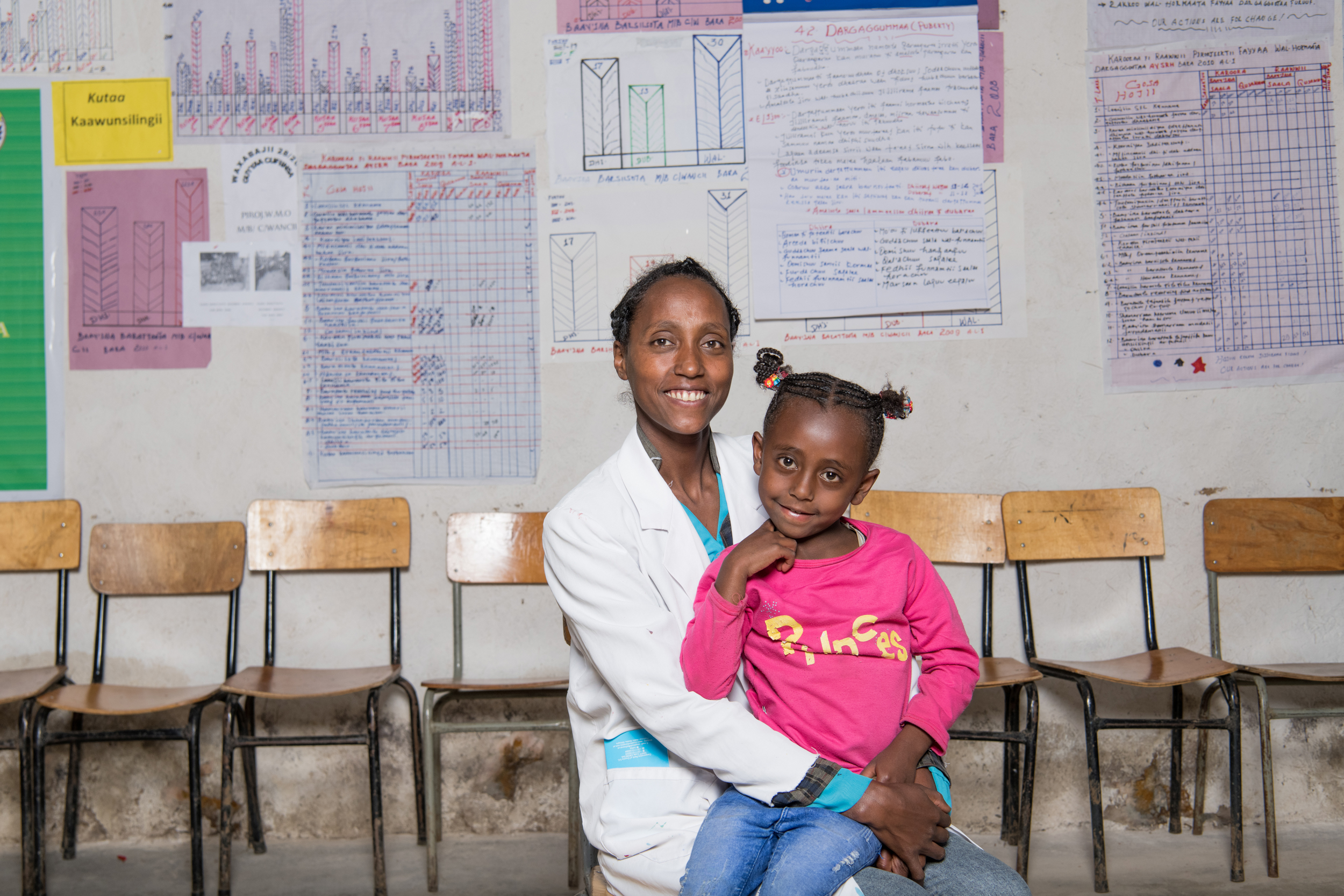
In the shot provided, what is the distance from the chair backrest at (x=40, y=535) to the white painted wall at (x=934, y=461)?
0.29 feet

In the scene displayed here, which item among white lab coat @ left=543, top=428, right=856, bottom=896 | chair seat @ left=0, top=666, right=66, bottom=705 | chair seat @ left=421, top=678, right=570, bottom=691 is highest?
white lab coat @ left=543, top=428, right=856, bottom=896

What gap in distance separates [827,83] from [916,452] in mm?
1285

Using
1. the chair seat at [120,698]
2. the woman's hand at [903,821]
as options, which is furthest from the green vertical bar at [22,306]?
the woman's hand at [903,821]

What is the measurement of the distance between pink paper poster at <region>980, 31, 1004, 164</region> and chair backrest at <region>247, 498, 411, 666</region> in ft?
7.65

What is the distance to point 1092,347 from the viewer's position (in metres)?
3.11

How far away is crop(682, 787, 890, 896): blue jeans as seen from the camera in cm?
117

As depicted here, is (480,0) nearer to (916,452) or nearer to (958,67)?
(958,67)

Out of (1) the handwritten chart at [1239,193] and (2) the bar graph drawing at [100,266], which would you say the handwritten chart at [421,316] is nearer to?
(2) the bar graph drawing at [100,266]

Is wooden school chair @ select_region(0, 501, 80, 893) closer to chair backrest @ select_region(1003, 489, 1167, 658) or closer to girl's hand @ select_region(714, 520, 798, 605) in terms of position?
girl's hand @ select_region(714, 520, 798, 605)

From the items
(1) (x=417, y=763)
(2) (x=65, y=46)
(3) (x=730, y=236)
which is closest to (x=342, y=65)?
(2) (x=65, y=46)

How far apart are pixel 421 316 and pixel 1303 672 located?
2981 millimetres

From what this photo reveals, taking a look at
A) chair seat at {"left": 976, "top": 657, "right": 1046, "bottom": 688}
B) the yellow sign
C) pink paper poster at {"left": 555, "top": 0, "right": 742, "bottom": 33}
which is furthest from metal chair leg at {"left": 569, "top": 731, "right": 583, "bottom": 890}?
the yellow sign

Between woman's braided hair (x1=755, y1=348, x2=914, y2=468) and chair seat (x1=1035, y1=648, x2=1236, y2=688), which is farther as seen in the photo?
chair seat (x1=1035, y1=648, x2=1236, y2=688)

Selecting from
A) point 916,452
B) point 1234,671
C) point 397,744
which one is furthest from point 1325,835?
point 397,744
